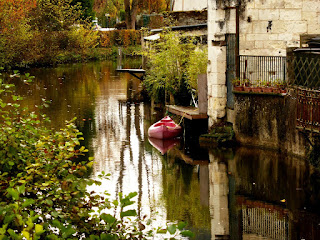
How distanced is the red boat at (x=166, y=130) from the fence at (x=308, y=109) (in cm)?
513

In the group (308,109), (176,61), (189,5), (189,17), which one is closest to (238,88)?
(308,109)

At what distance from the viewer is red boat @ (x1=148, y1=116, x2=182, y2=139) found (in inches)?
754

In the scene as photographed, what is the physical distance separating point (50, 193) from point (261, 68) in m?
11.3

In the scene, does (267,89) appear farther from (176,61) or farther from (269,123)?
(176,61)

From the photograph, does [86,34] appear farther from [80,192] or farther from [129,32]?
[80,192]

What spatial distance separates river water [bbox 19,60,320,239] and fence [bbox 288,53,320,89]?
1.74 m

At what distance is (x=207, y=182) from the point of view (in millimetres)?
14141

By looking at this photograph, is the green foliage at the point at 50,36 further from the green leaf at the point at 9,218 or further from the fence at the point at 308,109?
the green leaf at the point at 9,218

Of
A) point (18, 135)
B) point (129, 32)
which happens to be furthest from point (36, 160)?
point (129, 32)

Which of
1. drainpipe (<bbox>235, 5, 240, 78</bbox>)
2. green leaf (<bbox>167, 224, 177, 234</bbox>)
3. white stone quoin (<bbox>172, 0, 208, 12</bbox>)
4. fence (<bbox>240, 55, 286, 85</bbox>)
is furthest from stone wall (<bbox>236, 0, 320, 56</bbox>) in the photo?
white stone quoin (<bbox>172, 0, 208, 12</bbox>)

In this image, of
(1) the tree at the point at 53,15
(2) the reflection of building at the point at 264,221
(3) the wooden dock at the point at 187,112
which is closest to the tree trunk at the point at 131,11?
(1) the tree at the point at 53,15

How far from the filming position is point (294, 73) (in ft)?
51.7

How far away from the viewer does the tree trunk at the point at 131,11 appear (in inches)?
2445

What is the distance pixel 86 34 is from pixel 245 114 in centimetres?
4253
